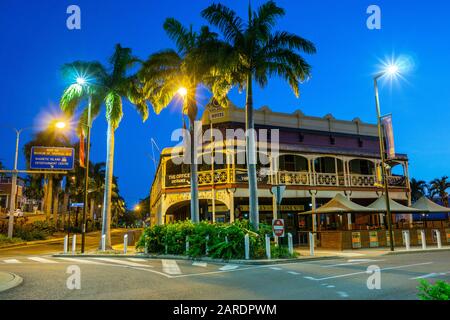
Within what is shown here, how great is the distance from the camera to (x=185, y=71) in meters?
19.7

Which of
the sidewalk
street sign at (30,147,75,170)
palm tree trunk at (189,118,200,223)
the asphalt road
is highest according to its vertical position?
street sign at (30,147,75,170)

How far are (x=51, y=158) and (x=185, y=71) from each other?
1336 centimetres

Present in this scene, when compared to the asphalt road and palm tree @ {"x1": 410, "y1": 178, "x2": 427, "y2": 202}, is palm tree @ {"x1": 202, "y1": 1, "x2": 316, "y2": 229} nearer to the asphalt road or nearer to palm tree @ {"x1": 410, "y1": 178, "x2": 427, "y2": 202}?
the asphalt road

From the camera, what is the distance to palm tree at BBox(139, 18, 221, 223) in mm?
18969

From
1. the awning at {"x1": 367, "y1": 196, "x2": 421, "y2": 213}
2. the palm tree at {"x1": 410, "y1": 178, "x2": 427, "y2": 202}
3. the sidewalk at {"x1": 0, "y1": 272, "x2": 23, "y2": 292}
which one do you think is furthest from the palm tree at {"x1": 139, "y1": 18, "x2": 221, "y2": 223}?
the palm tree at {"x1": 410, "y1": 178, "x2": 427, "y2": 202}

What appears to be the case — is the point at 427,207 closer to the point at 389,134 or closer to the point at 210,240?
the point at 389,134

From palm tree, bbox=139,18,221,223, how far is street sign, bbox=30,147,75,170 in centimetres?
925

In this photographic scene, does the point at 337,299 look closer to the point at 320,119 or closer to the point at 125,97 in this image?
the point at 125,97

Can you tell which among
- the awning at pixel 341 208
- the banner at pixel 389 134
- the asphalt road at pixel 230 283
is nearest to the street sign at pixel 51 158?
the asphalt road at pixel 230 283

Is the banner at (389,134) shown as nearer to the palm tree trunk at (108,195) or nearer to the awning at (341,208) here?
the awning at (341,208)

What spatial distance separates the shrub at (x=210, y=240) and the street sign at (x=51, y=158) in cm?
1064

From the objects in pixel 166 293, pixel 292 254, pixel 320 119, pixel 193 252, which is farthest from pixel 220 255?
pixel 320 119

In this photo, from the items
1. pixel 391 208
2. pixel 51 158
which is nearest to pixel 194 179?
pixel 51 158
